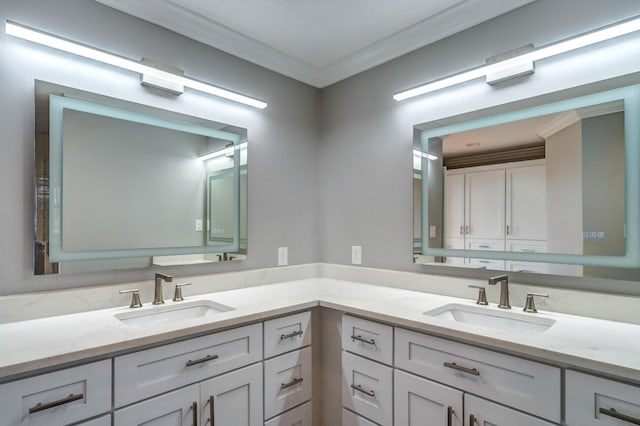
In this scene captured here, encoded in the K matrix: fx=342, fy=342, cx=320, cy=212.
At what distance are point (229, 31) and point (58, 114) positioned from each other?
3.18ft

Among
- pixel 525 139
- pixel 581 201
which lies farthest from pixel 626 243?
pixel 525 139

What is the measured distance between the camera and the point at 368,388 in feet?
5.05

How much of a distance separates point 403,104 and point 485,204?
78 centimetres

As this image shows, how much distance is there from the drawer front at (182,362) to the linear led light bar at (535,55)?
152cm

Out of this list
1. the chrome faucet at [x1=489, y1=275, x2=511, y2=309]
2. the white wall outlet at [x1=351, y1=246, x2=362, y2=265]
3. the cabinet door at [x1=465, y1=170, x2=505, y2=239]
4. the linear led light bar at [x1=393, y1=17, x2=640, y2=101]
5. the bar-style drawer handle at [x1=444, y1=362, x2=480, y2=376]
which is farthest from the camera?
the white wall outlet at [x1=351, y1=246, x2=362, y2=265]

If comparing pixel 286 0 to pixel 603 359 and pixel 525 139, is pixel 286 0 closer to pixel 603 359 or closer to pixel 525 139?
pixel 525 139

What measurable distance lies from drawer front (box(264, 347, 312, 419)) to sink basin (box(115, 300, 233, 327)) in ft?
1.13

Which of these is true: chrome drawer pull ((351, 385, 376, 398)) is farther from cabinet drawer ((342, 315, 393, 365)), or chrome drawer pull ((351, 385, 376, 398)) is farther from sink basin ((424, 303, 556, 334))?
sink basin ((424, 303, 556, 334))

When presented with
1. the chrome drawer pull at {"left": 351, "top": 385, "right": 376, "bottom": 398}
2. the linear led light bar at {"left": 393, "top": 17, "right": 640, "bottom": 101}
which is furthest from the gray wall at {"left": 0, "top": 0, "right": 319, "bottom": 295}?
the chrome drawer pull at {"left": 351, "top": 385, "right": 376, "bottom": 398}

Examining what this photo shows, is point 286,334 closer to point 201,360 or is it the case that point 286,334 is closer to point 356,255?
point 201,360

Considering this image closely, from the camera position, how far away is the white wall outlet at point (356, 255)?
7.45 feet

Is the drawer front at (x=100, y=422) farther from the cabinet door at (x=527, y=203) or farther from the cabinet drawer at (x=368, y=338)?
the cabinet door at (x=527, y=203)

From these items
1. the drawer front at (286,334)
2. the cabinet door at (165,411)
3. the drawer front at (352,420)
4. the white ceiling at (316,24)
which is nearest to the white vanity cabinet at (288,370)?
the drawer front at (286,334)

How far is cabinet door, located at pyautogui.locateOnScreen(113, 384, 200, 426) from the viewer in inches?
44.9
